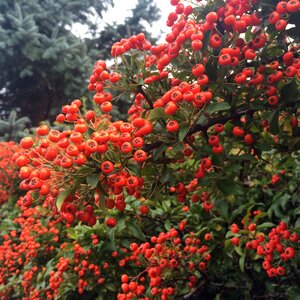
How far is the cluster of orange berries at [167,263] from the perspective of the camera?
2420 mm

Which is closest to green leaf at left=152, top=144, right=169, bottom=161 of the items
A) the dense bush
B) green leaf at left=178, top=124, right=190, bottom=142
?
the dense bush

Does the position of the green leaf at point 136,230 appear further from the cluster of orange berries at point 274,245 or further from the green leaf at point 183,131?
the green leaf at point 183,131

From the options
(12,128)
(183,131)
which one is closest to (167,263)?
(183,131)

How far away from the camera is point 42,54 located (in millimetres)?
9250

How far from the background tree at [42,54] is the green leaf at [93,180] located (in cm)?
794

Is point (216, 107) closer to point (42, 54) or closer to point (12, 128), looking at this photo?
point (12, 128)

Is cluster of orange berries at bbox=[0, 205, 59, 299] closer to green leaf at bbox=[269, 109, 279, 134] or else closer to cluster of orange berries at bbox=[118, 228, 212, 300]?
cluster of orange berries at bbox=[118, 228, 212, 300]

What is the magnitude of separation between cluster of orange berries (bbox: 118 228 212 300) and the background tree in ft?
24.5

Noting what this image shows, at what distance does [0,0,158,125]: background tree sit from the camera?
8.74m

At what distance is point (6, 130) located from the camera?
28.2ft

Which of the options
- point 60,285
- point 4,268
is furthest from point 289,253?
point 4,268

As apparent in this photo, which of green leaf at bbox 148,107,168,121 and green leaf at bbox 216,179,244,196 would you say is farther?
green leaf at bbox 216,179,244,196

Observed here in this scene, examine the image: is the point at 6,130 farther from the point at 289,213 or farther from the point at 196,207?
the point at 289,213

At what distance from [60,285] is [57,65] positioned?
7693 mm
